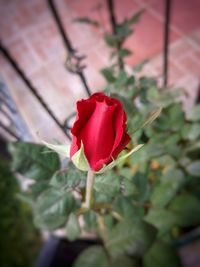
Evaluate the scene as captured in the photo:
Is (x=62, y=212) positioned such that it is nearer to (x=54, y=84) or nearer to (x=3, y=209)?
(x=3, y=209)

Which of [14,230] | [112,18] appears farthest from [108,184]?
[14,230]

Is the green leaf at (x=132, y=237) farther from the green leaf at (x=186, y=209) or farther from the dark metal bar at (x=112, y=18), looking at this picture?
the dark metal bar at (x=112, y=18)

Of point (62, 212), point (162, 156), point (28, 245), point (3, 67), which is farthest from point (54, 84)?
point (62, 212)

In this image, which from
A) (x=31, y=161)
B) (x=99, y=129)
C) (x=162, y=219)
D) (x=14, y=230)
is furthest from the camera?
(x=14, y=230)

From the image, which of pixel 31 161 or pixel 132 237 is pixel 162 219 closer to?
pixel 132 237

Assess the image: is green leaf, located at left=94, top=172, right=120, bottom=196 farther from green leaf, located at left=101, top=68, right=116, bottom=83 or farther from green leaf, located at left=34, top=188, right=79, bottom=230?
green leaf, located at left=101, top=68, right=116, bottom=83

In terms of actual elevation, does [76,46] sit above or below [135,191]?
below
